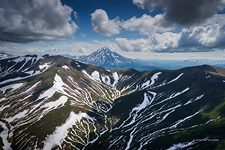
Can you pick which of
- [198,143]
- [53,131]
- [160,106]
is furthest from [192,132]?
[53,131]

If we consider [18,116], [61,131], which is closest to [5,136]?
[18,116]

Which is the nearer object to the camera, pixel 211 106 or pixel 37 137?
pixel 211 106

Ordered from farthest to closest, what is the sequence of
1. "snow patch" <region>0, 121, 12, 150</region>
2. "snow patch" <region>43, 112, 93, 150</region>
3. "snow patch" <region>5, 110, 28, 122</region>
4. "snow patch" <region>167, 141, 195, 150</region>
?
"snow patch" <region>5, 110, 28, 122</region> → "snow patch" <region>43, 112, 93, 150</region> → "snow patch" <region>0, 121, 12, 150</region> → "snow patch" <region>167, 141, 195, 150</region>

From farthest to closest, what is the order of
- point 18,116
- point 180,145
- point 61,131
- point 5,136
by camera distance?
1. point 18,116
2. point 61,131
3. point 5,136
4. point 180,145

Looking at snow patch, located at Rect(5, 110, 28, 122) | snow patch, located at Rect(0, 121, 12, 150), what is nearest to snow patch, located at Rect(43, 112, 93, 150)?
snow patch, located at Rect(0, 121, 12, 150)

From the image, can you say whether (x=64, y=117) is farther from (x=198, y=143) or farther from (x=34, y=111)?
(x=198, y=143)

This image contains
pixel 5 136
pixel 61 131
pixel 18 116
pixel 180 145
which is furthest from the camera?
pixel 18 116

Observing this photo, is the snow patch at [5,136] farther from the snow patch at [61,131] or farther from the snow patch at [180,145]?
the snow patch at [180,145]

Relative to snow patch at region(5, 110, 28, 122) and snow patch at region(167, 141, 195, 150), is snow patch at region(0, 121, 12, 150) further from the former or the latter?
snow patch at region(167, 141, 195, 150)

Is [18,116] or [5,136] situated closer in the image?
[5,136]

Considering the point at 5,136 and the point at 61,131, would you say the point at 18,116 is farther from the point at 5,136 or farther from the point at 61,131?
the point at 61,131

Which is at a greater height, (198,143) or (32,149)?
(198,143)
